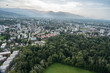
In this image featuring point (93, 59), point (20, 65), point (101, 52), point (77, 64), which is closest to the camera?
point (20, 65)

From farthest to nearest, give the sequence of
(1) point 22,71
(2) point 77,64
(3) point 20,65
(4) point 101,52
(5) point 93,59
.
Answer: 1. (4) point 101,52
2. (5) point 93,59
3. (2) point 77,64
4. (3) point 20,65
5. (1) point 22,71

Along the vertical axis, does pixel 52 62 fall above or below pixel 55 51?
below

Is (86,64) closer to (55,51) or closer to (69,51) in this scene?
(69,51)

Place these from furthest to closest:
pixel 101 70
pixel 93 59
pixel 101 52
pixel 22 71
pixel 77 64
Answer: pixel 101 52
pixel 93 59
pixel 77 64
pixel 101 70
pixel 22 71

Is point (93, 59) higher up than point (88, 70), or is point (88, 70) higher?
point (93, 59)

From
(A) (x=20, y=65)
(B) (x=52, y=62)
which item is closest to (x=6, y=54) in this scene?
(A) (x=20, y=65)

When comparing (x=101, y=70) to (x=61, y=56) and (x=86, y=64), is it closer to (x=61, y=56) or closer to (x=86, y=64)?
(x=86, y=64)

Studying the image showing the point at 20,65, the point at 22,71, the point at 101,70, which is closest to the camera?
the point at 22,71

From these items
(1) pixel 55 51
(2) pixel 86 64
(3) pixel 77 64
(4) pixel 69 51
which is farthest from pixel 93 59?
(1) pixel 55 51

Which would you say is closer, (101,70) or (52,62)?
(101,70)
